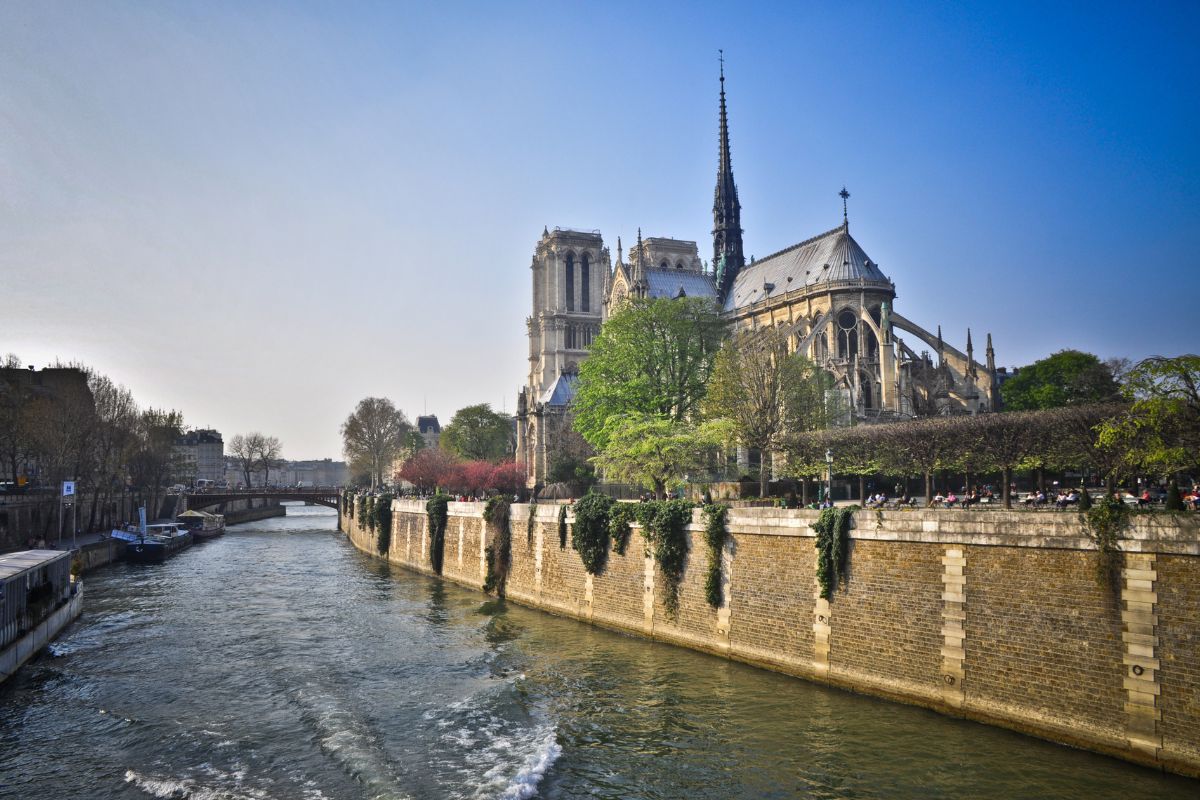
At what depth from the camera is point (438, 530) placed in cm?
4844

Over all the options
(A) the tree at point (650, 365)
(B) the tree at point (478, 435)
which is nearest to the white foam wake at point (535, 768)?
(A) the tree at point (650, 365)

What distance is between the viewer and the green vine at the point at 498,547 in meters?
39.0

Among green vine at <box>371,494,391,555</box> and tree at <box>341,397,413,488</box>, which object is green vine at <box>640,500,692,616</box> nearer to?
green vine at <box>371,494,391,555</box>

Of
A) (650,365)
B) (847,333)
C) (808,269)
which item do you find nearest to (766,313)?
(808,269)

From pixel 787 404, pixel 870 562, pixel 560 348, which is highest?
pixel 560 348

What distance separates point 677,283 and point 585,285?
31.9 meters

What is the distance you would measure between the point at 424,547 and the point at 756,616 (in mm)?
30700

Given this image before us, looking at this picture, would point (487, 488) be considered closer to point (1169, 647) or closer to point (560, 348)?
point (560, 348)

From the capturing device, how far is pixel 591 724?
63.8 ft

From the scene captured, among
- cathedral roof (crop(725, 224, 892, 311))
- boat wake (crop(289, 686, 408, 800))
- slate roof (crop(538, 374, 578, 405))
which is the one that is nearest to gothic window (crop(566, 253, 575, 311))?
slate roof (crop(538, 374, 578, 405))

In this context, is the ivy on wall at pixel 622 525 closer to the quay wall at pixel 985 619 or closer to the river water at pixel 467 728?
the quay wall at pixel 985 619

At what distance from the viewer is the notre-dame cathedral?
60844mm

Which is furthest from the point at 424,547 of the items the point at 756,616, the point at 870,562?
the point at 870,562

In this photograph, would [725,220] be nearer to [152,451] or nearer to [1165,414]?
[152,451]
